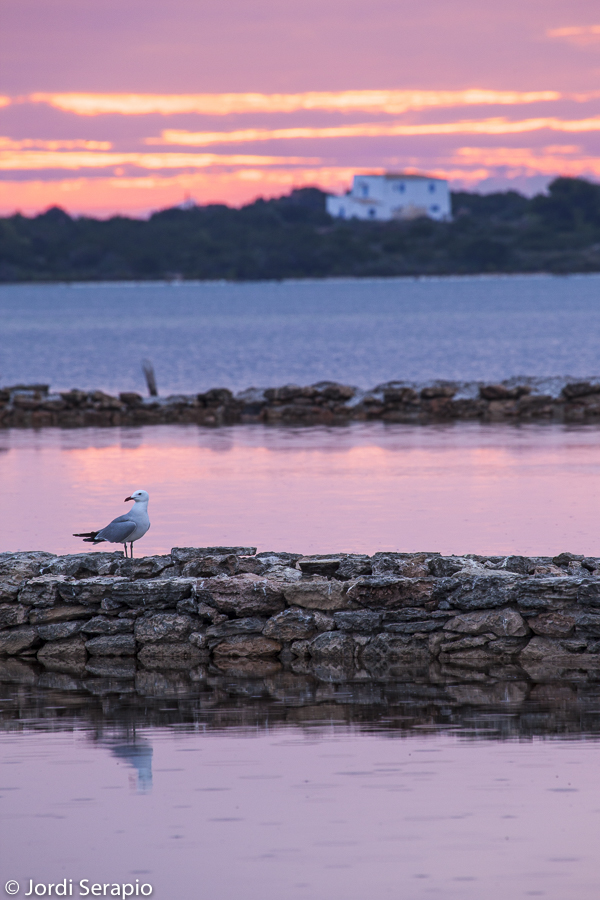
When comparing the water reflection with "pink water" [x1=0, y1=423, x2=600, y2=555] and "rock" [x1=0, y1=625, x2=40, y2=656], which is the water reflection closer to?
"rock" [x1=0, y1=625, x2=40, y2=656]

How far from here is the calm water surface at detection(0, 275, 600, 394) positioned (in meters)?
65.1

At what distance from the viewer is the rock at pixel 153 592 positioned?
33.7ft

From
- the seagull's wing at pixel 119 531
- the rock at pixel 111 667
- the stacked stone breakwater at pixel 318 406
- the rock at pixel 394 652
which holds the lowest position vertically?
the rock at pixel 111 667

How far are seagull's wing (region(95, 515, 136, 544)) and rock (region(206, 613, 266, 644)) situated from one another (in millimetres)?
1309

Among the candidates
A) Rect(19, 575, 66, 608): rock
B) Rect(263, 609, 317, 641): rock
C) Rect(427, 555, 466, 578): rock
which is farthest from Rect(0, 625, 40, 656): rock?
Rect(427, 555, 466, 578): rock

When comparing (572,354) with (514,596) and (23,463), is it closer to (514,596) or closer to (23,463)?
(23,463)

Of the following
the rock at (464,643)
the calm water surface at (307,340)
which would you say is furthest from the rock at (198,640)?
the calm water surface at (307,340)

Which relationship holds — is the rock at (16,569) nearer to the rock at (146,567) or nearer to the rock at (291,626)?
the rock at (146,567)

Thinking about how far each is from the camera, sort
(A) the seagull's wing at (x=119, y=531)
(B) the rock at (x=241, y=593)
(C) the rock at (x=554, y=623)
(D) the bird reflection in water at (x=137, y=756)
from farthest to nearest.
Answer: (A) the seagull's wing at (x=119, y=531) → (B) the rock at (x=241, y=593) → (C) the rock at (x=554, y=623) → (D) the bird reflection in water at (x=137, y=756)

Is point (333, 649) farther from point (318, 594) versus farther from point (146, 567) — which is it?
point (146, 567)

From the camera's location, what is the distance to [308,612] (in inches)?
400

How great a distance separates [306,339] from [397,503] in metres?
81.1

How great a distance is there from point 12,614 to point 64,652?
55cm

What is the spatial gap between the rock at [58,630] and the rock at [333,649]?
195cm
